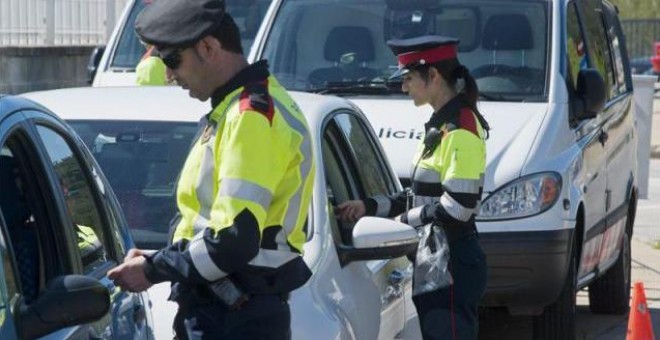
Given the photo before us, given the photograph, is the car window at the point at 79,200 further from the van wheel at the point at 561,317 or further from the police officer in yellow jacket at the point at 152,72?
A: the police officer in yellow jacket at the point at 152,72

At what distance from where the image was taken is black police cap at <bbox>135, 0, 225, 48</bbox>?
420cm

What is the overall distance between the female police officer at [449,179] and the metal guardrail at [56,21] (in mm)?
8790

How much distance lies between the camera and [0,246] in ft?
11.7

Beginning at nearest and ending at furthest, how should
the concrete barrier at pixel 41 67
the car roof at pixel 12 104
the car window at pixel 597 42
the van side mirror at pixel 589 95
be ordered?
1. the car roof at pixel 12 104
2. the van side mirror at pixel 589 95
3. the car window at pixel 597 42
4. the concrete barrier at pixel 41 67

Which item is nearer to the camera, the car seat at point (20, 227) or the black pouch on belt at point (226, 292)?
the car seat at point (20, 227)

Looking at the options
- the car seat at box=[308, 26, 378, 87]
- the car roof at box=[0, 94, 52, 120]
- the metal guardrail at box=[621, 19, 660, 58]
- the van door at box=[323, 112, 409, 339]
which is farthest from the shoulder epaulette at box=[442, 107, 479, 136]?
the metal guardrail at box=[621, 19, 660, 58]

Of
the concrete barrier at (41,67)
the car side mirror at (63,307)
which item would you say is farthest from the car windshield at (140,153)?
the concrete barrier at (41,67)

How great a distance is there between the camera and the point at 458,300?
661 centimetres

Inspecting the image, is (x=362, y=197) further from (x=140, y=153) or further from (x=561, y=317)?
(x=561, y=317)

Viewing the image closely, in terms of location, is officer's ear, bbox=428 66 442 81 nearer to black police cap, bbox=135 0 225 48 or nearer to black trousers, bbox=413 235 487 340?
black trousers, bbox=413 235 487 340

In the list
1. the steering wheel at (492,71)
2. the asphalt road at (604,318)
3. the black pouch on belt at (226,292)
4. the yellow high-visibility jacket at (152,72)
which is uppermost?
the black pouch on belt at (226,292)

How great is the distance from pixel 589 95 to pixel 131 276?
5203 millimetres

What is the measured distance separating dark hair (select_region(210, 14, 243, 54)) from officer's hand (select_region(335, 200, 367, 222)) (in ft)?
5.17

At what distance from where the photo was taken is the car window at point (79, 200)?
4258 mm
